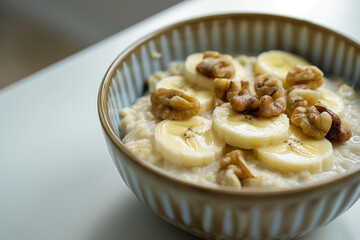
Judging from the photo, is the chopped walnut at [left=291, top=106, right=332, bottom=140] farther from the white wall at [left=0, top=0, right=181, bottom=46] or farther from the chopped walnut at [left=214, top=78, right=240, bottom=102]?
the white wall at [left=0, top=0, right=181, bottom=46]

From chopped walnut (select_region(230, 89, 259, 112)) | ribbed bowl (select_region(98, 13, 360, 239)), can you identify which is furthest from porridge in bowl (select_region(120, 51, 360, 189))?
ribbed bowl (select_region(98, 13, 360, 239))

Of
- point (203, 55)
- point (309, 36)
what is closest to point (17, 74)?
point (203, 55)

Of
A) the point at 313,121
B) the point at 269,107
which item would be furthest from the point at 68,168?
the point at 313,121

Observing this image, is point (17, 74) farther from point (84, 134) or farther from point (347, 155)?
point (347, 155)

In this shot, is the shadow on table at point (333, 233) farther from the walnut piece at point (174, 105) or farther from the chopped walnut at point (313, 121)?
the walnut piece at point (174, 105)

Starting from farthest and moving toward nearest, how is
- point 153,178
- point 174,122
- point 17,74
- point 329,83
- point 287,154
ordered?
point 17,74 → point 329,83 → point 174,122 → point 287,154 → point 153,178

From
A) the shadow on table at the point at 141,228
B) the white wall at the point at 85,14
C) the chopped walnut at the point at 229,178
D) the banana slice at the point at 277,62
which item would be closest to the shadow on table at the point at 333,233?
the shadow on table at the point at 141,228

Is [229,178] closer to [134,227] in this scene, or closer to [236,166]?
[236,166]
